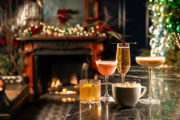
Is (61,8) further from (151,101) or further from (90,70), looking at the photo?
(151,101)

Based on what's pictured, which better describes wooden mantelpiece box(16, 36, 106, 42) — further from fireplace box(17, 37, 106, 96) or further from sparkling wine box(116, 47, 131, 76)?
sparkling wine box(116, 47, 131, 76)

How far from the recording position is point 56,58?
463cm

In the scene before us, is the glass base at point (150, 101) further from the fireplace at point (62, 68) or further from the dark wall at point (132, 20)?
the fireplace at point (62, 68)

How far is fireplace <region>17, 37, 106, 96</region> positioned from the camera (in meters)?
4.25

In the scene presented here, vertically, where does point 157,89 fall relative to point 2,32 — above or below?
below

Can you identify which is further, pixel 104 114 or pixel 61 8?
pixel 61 8

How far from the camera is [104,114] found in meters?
0.76

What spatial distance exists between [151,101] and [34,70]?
12.1ft

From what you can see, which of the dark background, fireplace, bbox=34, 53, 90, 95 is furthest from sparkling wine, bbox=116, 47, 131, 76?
fireplace, bbox=34, 53, 90, 95

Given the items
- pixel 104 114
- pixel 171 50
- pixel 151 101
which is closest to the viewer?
pixel 104 114

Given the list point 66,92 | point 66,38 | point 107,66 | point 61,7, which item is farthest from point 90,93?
point 61,7

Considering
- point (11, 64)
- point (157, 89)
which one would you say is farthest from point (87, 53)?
point (157, 89)

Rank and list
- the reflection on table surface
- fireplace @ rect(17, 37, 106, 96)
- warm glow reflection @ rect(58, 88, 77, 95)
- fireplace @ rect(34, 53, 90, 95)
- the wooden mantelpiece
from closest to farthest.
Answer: the reflection on table surface < the wooden mantelpiece < fireplace @ rect(17, 37, 106, 96) < warm glow reflection @ rect(58, 88, 77, 95) < fireplace @ rect(34, 53, 90, 95)

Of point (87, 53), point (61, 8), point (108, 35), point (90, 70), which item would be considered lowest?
point (90, 70)
